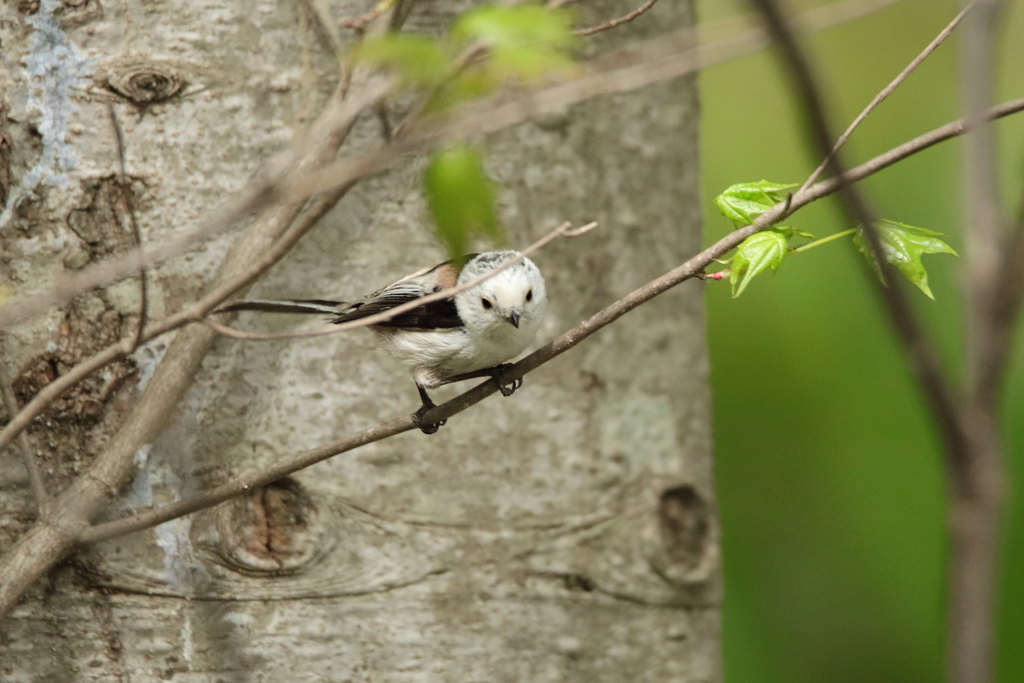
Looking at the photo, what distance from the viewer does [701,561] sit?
1.61 meters

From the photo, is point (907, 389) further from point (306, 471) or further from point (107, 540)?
point (107, 540)

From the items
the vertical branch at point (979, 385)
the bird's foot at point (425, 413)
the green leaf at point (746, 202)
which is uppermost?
the green leaf at point (746, 202)

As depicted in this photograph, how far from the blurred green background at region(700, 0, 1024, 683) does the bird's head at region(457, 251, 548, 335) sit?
73.8 inches

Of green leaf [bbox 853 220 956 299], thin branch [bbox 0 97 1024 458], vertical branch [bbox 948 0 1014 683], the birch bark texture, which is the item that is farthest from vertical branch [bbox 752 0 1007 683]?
the birch bark texture

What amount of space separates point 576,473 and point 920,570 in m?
2.07

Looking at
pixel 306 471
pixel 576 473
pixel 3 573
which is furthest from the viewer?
pixel 576 473

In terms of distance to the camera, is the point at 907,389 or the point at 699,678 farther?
the point at 907,389

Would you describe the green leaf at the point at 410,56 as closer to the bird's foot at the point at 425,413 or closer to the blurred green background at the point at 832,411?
the bird's foot at the point at 425,413

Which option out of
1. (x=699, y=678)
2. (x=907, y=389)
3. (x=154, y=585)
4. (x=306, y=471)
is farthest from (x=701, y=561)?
(x=907, y=389)

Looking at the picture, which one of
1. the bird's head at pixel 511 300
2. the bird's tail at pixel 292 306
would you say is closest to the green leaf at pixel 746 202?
the bird's head at pixel 511 300

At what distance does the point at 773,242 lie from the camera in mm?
1034

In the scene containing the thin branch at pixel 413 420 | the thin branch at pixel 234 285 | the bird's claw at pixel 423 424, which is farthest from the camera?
the bird's claw at pixel 423 424

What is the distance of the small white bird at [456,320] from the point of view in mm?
1414

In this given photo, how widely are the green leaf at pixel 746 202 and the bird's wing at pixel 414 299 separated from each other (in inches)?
19.3
